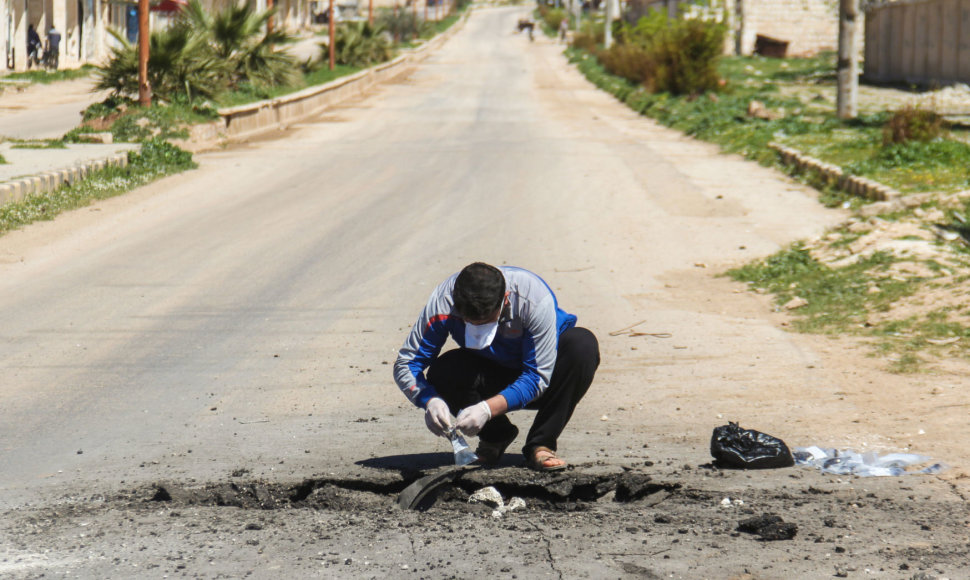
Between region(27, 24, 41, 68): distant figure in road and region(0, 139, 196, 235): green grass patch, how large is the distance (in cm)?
2680

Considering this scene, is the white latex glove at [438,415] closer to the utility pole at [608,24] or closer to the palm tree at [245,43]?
the palm tree at [245,43]

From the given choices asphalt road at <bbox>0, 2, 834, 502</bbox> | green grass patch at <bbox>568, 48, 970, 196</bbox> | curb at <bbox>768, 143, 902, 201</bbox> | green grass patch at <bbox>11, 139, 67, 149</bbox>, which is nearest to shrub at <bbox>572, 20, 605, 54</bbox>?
green grass patch at <bbox>568, 48, 970, 196</bbox>

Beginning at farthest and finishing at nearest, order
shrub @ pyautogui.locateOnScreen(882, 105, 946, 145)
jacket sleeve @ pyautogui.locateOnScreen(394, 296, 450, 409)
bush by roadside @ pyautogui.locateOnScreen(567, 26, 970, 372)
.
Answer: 1. shrub @ pyautogui.locateOnScreen(882, 105, 946, 145)
2. bush by roadside @ pyautogui.locateOnScreen(567, 26, 970, 372)
3. jacket sleeve @ pyautogui.locateOnScreen(394, 296, 450, 409)

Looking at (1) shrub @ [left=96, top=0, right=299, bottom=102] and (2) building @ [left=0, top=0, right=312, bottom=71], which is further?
(2) building @ [left=0, top=0, right=312, bottom=71]

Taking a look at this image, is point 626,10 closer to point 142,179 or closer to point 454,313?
point 142,179

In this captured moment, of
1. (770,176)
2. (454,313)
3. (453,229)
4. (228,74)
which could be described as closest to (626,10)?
(228,74)

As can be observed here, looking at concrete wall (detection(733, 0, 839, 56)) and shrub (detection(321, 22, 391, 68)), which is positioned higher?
concrete wall (detection(733, 0, 839, 56))

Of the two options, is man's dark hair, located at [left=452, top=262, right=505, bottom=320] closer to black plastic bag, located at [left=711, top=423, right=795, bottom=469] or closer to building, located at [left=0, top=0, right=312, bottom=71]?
black plastic bag, located at [left=711, top=423, right=795, bottom=469]

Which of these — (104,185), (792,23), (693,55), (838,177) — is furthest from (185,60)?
(792,23)

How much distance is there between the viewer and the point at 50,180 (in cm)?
1371

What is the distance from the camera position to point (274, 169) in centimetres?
1722

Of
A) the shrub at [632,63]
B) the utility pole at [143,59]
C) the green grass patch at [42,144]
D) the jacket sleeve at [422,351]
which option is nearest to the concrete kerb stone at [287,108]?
the utility pole at [143,59]

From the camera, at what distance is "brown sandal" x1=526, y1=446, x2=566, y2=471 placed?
15.1 ft

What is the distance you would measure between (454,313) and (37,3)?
43339mm
